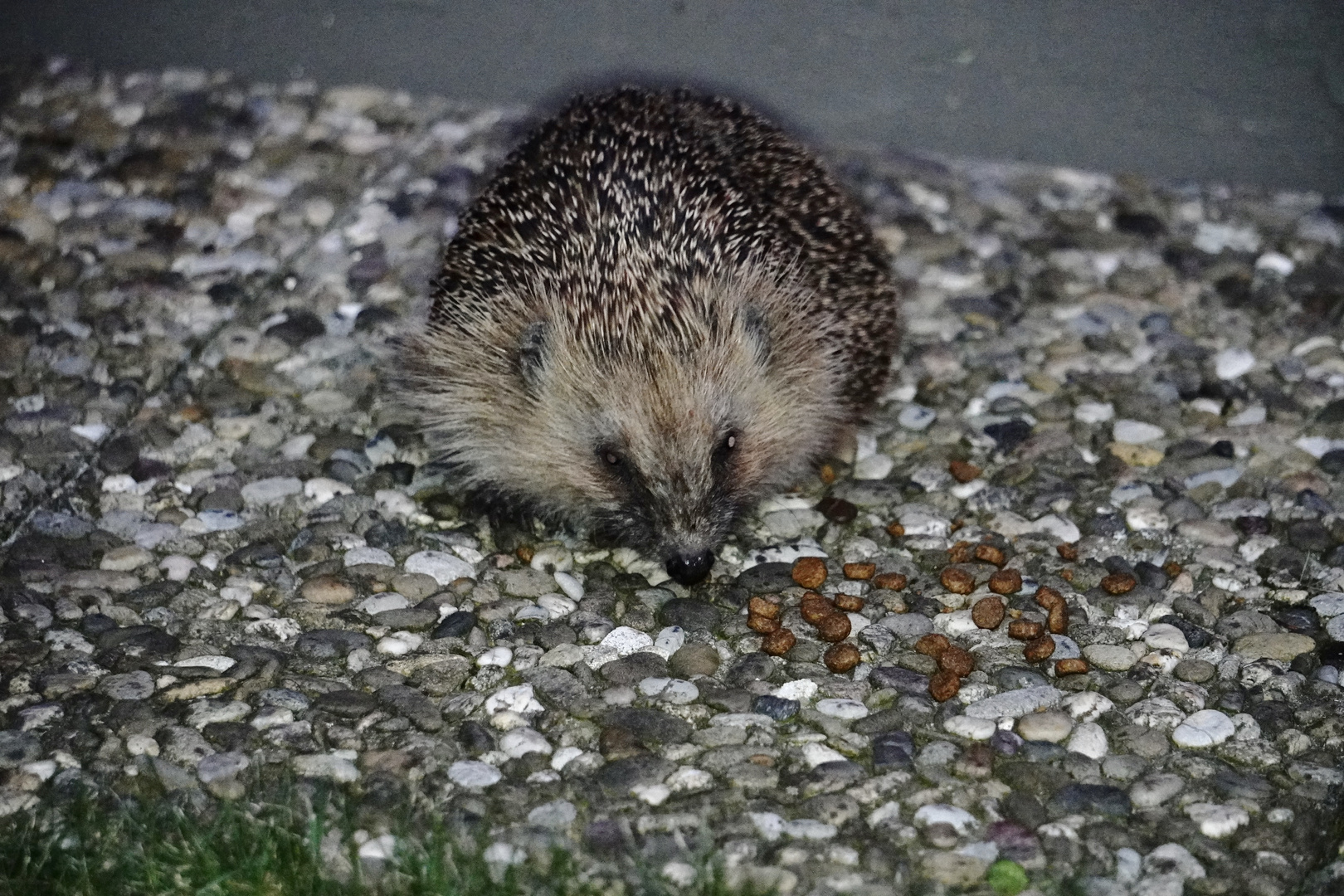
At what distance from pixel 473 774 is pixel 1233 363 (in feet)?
9.68

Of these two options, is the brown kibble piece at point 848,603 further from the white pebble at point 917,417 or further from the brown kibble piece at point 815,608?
the white pebble at point 917,417

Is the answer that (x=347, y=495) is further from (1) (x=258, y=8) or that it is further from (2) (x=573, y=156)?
(1) (x=258, y=8)

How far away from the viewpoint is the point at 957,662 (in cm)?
367

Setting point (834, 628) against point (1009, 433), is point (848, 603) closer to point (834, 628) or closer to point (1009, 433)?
point (834, 628)

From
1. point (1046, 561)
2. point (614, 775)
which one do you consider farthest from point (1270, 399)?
point (614, 775)

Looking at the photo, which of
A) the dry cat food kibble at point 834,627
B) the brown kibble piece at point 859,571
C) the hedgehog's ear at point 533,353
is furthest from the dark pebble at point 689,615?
the hedgehog's ear at point 533,353

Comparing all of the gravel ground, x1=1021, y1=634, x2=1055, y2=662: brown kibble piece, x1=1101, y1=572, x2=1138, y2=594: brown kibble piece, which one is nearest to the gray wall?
the gravel ground

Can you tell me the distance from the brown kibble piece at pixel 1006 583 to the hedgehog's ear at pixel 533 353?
4.26ft

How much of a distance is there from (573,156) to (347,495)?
3.84ft

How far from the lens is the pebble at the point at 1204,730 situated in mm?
3436

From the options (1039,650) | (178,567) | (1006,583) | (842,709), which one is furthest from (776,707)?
(178,567)

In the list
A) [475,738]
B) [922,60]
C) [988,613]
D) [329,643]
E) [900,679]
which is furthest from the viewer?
[922,60]

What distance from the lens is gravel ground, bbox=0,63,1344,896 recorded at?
3.23 m

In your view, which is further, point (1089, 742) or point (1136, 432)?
point (1136, 432)
